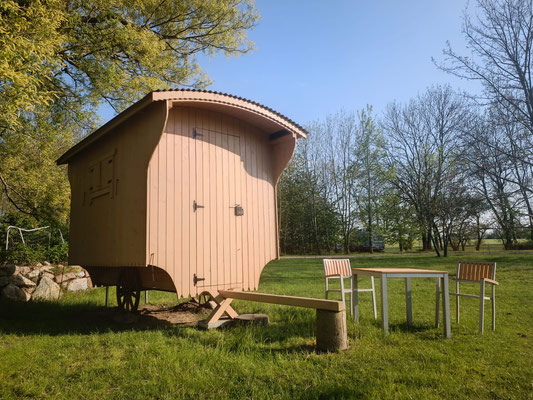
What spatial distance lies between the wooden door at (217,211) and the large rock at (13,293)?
542cm

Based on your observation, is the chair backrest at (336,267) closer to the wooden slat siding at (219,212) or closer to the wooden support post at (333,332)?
the wooden slat siding at (219,212)

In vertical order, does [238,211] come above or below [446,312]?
above

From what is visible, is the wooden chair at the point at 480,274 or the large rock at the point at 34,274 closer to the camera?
the wooden chair at the point at 480,274

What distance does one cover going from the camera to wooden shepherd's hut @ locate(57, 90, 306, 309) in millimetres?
5000

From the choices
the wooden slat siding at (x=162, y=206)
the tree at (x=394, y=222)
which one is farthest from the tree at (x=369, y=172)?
the wooden slat siding at (x=162, y=206)

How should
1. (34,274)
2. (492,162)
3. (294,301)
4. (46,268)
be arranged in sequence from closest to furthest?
1. (294,301)
2. (34,274)
3. (46,268)
4. (492,162)

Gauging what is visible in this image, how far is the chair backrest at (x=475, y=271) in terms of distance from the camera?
203 inches

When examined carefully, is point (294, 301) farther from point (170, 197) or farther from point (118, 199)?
point (118, 199)

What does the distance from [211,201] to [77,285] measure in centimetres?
618

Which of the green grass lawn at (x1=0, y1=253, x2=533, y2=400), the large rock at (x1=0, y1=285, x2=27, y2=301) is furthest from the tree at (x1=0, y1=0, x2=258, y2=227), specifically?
the green grass lawn at (x1=0, y1=253, x2=533, y2=400)

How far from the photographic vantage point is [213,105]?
5.48 meters

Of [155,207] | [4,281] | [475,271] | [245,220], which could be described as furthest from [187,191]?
[4,281]

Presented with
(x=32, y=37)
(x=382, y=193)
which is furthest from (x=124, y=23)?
(x=382, y=193)

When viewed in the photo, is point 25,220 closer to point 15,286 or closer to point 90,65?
point 15,286
